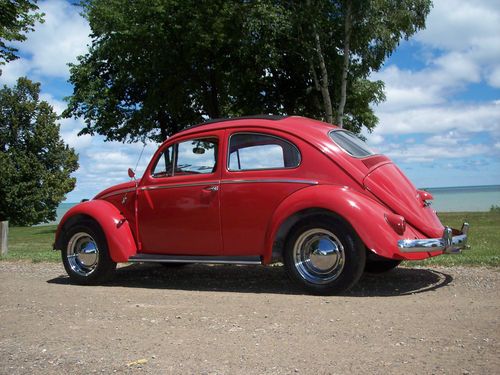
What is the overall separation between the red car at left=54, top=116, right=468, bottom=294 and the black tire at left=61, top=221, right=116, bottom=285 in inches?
0.5

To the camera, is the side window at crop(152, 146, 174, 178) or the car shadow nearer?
the car shadow

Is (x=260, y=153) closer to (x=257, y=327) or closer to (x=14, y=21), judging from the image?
(x=257, y=327)

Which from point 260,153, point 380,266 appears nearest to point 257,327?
point 260,153

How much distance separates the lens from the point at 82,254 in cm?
699

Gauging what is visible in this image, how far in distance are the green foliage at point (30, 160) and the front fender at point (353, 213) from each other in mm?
41145

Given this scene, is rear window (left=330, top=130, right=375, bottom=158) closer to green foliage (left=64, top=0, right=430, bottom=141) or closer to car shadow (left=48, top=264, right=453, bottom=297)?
car shadow (left=48, top=264, right=453, bottom=297)

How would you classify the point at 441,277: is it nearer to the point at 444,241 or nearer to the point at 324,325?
the point at 444,241

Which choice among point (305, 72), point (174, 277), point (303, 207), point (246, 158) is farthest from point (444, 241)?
point (305, 72)

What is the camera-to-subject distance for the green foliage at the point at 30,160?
42.9 metres

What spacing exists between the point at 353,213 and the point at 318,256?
61 cm

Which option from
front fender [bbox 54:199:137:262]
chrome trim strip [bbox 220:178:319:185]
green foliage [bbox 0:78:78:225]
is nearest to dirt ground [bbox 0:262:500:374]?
front fender [bbox 54:199:137:262]

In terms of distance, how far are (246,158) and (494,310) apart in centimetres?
302

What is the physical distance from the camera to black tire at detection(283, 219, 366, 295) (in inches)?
208

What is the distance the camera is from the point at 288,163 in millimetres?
5918
